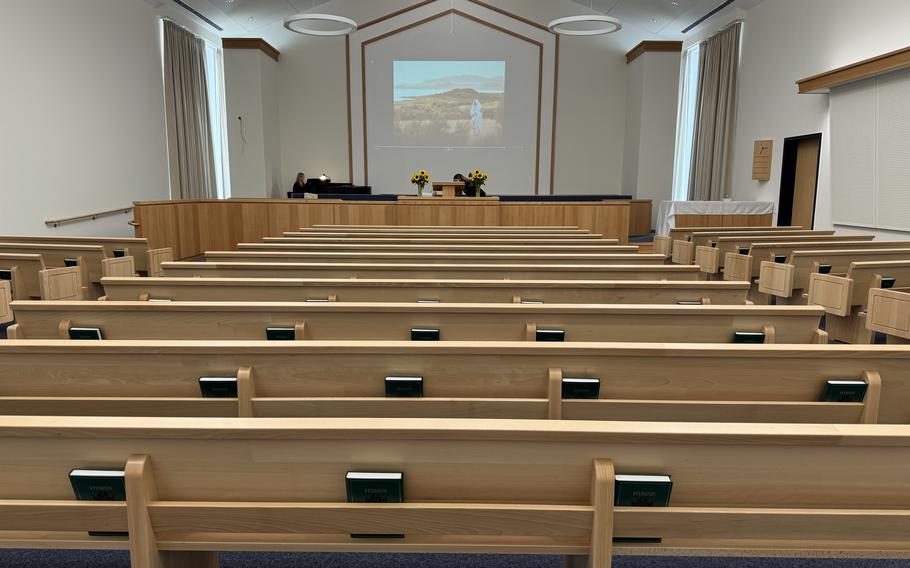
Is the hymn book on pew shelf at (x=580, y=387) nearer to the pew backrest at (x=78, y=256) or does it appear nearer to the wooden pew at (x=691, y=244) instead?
the pew backrest at (x=78, y=256)

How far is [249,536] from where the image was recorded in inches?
41.5

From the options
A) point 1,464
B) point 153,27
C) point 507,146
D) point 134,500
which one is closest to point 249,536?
point 134,500

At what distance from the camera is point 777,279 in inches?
154

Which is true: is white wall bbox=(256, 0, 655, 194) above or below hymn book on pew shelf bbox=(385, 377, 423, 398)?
above

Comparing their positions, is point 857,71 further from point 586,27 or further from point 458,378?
point 458,378

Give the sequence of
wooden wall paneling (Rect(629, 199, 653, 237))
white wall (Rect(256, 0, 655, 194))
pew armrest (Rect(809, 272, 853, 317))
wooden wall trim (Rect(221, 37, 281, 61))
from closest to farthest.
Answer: pew armrest (Rect(809, 272, 853, 317)) → wooden wall paneling (Rect(629, 199, 653, 237)) → wooden wall trim (Rect(221, 37, 281, 61)) → white wall (Rect(256, 0, 655, 194))

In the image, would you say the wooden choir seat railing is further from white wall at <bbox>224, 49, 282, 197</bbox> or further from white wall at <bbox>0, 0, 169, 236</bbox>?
white wall at <bbox>224, 49, 282, 197</bbox>

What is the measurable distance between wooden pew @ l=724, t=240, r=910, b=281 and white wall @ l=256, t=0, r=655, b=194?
8.84 meters

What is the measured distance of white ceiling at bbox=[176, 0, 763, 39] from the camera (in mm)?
10812

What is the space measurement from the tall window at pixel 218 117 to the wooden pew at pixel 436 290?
32.7 feet

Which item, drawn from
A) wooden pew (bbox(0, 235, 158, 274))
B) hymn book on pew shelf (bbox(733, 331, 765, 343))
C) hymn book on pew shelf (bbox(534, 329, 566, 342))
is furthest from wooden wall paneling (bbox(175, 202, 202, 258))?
hymn book on pew shelf (bbox(733, 331, 765, 343))

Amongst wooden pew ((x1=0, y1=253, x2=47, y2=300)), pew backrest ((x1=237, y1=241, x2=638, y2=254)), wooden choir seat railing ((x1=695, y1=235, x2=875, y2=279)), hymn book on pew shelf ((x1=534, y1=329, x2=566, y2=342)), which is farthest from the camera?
wooden choir seat railing ((x1=695, y1=235, x2=875, y2=279))

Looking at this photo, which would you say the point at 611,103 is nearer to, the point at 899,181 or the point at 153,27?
the point at 899,181

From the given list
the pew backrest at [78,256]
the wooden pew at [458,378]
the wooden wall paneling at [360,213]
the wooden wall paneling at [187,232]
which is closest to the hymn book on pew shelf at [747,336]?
the wooden pew at [458,378]
